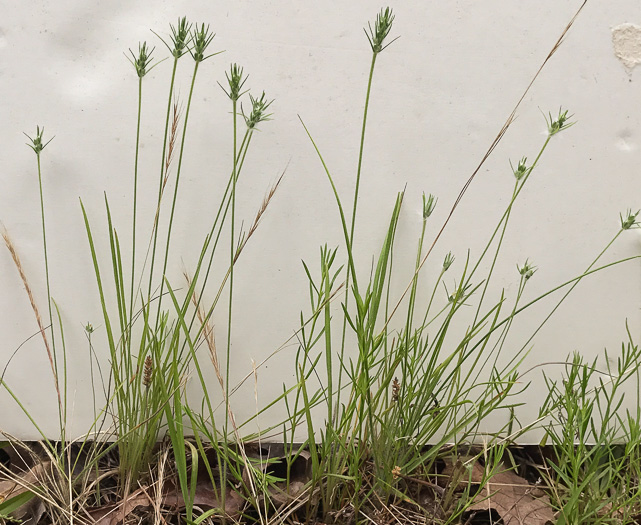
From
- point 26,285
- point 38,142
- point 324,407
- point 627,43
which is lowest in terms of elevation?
point 324,407

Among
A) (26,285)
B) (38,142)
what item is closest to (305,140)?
(38,142)

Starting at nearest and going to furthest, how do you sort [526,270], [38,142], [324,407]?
[38,142]
[526,270]
[324,407]

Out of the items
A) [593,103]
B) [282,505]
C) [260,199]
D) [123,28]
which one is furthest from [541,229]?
[123,28]

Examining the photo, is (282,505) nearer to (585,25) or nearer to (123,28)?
(123,28)

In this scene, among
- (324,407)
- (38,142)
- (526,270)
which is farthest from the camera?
(324,407)

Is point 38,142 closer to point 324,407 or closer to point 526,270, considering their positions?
point 324,407

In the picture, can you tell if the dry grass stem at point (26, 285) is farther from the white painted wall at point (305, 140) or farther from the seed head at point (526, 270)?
the seed head at point (526, 270)
